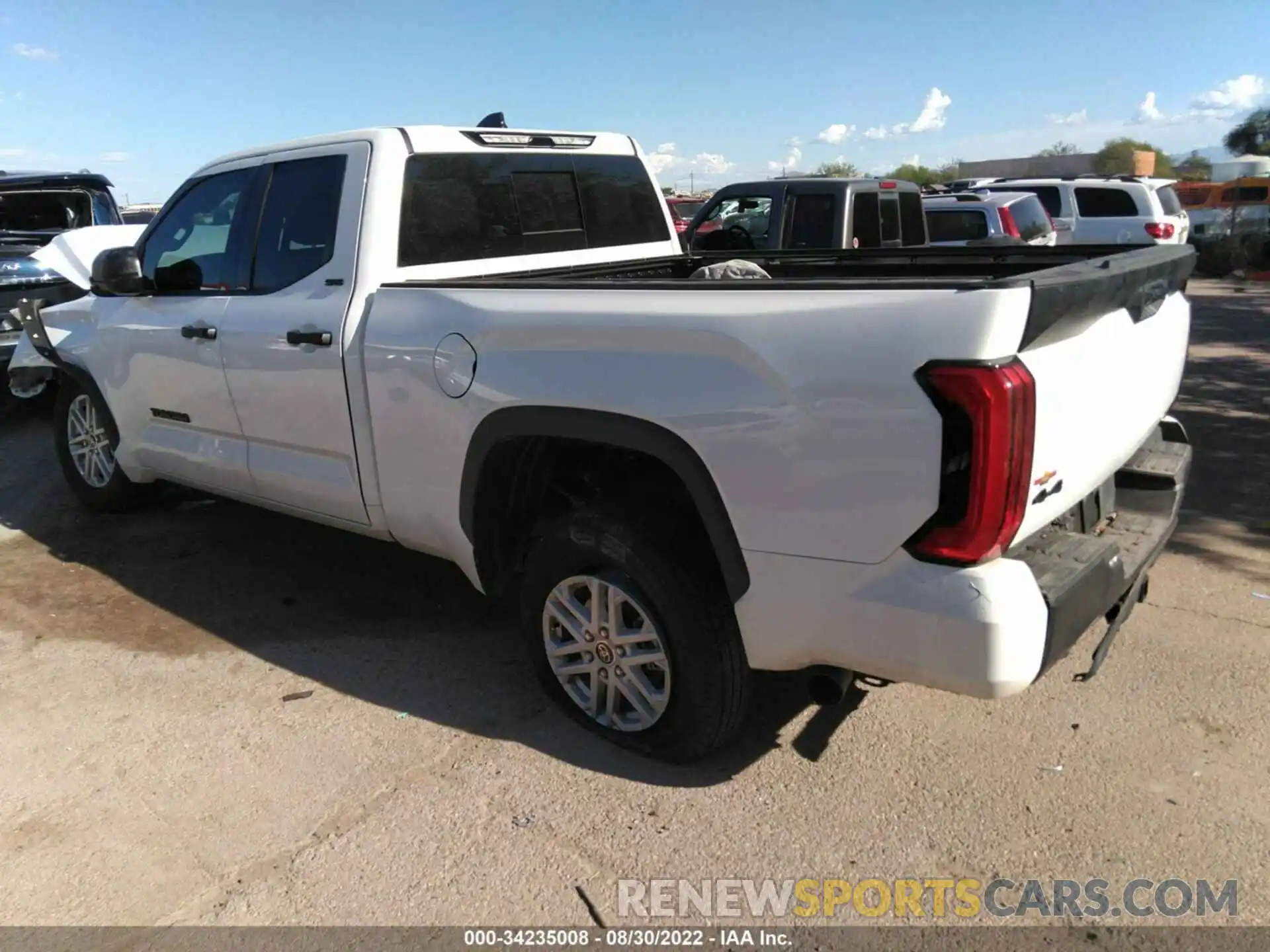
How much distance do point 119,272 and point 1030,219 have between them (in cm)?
1101

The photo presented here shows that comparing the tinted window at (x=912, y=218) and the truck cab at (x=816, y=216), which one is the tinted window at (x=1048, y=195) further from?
the truck cab at (x=816, y=216)

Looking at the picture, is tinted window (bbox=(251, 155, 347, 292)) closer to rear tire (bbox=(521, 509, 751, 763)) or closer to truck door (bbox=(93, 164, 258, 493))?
truck door (bbox=(93, 164, 258, 493))

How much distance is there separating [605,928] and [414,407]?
1.85m

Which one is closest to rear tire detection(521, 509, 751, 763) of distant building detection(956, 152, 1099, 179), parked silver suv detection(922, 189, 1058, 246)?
parked silver suv detection(922, 189, 1058, 246)

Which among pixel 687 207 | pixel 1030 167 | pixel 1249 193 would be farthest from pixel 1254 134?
pixel 687 207


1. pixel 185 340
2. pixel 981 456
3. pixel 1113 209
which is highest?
pixel 981 456

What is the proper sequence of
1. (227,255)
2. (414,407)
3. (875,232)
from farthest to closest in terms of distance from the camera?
(875,232)
(227,255)
(414,407)

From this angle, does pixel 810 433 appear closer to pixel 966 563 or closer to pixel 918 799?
pixel 966 563

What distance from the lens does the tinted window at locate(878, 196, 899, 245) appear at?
9.39 m

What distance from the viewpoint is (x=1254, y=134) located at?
59188mm

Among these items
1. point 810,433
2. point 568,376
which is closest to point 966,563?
point 810,433

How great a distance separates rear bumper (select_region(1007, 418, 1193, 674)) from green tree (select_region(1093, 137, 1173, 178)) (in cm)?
5096

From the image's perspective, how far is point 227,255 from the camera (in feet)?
14.6

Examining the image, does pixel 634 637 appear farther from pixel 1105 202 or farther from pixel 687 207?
pixel 687 207
